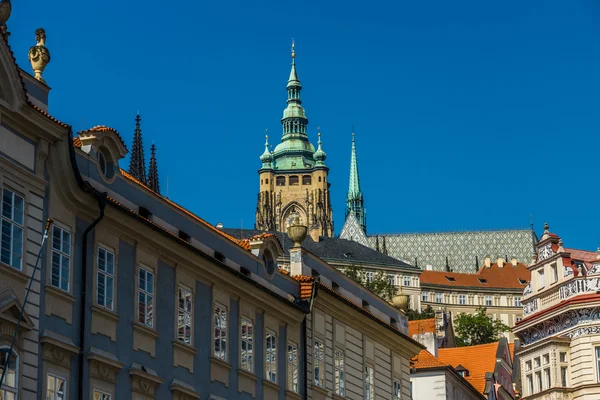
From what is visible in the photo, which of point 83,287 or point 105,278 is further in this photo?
point 105,278

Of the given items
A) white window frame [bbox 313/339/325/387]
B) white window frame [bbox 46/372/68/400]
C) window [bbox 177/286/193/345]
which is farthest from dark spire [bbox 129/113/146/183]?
white window frame [bbox 46/372/68/400]

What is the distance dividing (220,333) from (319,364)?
786cm

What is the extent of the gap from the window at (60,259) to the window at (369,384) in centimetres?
2071

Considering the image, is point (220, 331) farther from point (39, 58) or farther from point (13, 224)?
point (13, 224)

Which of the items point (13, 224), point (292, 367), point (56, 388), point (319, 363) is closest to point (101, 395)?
point (56, 388)

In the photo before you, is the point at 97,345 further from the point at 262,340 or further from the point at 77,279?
the point at 262,340

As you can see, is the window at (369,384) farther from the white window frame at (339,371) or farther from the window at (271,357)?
the window at (271,357)

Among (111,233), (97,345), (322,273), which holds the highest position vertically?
(322,273)

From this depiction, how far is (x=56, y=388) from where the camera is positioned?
32000 mm

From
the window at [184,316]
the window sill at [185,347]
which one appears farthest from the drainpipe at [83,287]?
the window at [184,316]

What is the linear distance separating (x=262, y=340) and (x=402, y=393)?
13.4 m

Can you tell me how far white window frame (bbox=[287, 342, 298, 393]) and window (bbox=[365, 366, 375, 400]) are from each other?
6.39 meters

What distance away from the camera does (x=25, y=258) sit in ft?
103

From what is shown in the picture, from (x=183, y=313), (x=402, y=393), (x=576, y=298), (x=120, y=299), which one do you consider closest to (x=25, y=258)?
(x=120, y=299)
